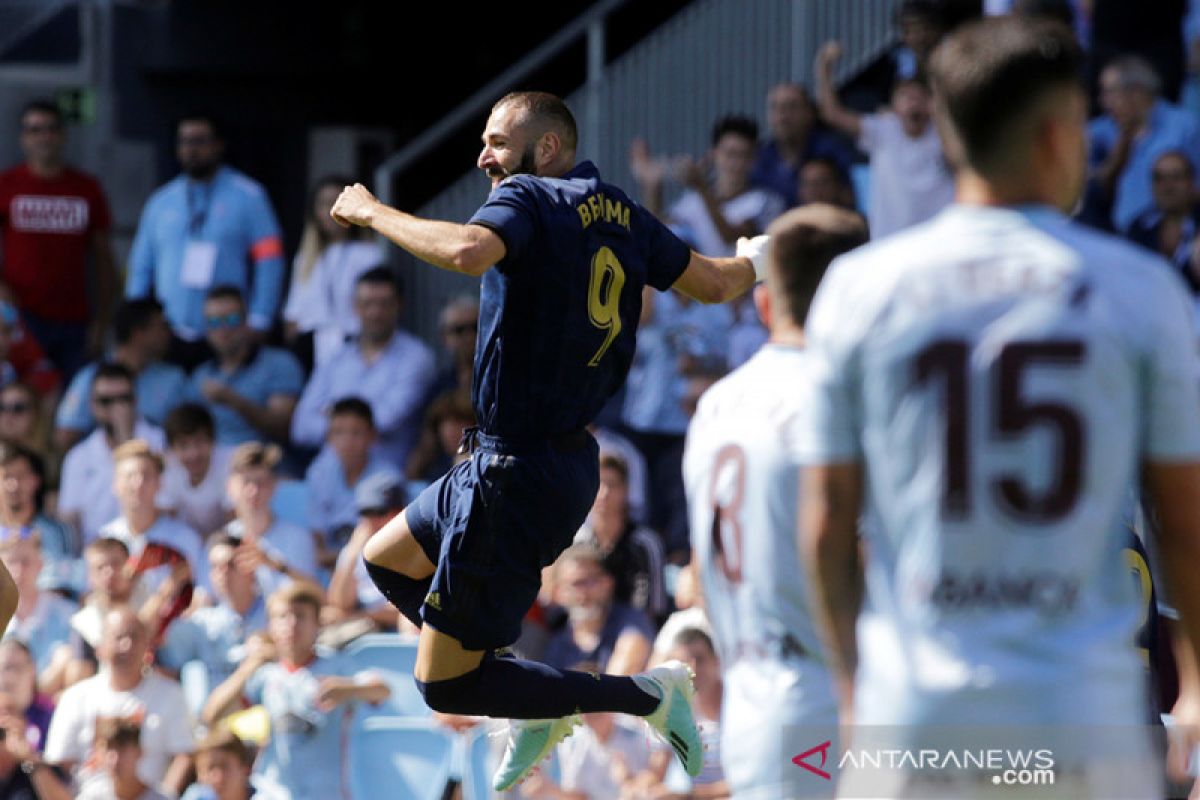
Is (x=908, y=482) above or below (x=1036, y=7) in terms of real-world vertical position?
below

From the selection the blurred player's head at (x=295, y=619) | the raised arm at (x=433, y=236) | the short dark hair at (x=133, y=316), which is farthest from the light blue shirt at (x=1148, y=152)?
the raised arm at (x=433, y=236)

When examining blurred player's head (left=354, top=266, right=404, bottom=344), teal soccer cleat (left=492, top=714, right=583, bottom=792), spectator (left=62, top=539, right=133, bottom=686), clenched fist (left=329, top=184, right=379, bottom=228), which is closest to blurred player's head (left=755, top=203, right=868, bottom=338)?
clenched fist (left=329, top=184, right=379, bottom=228)

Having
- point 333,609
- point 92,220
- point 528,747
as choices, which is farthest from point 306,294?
point 528,747

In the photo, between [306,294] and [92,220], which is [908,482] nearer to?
[306,294]

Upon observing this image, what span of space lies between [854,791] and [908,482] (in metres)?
0.59

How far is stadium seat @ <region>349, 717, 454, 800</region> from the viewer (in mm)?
9047

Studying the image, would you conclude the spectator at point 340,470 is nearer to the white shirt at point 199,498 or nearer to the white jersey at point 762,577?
the white shirt at point 199,498

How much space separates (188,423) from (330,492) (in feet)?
2.84

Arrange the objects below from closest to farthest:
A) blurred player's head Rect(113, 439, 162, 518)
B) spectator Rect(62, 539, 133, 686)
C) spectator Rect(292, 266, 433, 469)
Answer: spectator Rect(62, 539, 133, 686), blurred player's head Rect(113, 439, 162, 518), spectator Rect(292, 266, 433, 469)

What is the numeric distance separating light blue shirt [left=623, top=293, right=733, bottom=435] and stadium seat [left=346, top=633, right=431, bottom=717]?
2404 mm

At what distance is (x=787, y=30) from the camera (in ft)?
43.9

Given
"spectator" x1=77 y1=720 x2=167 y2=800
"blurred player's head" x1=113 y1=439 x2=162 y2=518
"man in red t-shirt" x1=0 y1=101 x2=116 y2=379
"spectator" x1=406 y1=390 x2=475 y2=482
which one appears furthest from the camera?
"man in red t-shirt" x1=0 y1=101 x2=116 y2=379

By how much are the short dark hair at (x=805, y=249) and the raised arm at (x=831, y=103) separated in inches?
290

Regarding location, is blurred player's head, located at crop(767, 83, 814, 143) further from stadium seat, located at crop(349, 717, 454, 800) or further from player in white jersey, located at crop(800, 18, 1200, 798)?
player in white jersey, located at crop(800, 18, 1200, 798)
